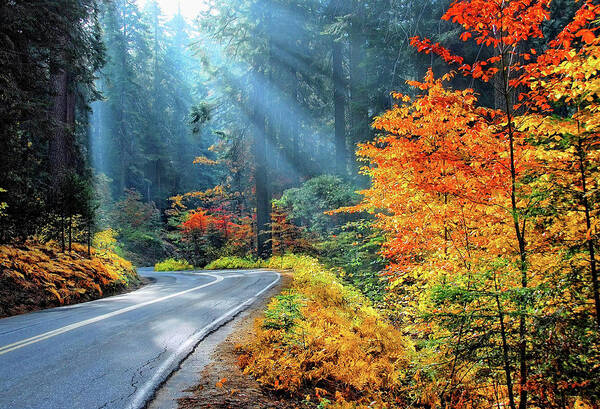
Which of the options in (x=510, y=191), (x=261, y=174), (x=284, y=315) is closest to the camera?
(x=510, y=191)

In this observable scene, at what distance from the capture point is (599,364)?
9.56 ft

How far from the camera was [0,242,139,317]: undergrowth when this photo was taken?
895cm

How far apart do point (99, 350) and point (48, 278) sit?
659cm

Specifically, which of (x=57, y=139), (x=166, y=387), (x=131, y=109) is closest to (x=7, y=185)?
(x=57, y=139)

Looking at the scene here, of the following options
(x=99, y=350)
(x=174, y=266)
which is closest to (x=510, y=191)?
(x=99, y=350)

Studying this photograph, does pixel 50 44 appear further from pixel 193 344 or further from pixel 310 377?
pixel 310 377

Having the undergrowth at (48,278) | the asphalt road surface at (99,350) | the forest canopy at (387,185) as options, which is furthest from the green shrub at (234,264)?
the asphalt road surface at (99,350)

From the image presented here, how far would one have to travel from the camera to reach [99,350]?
500 centimetres

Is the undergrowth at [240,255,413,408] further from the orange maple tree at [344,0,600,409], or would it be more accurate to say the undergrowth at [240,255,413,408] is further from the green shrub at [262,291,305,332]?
the orange maple tree at [344,0,600,409]

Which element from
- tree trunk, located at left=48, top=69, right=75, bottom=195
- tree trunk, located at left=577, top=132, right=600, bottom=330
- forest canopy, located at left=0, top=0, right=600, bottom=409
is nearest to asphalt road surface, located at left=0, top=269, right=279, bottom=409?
forest canopy, located at left=0, top=0, right=600, bottom=409

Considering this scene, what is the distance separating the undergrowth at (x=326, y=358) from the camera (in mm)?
4348

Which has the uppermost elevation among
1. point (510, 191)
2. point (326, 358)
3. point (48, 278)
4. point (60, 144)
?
point (60, 144)

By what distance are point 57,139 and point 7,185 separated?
4.43 meters

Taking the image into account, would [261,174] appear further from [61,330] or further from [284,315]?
[284,315]
